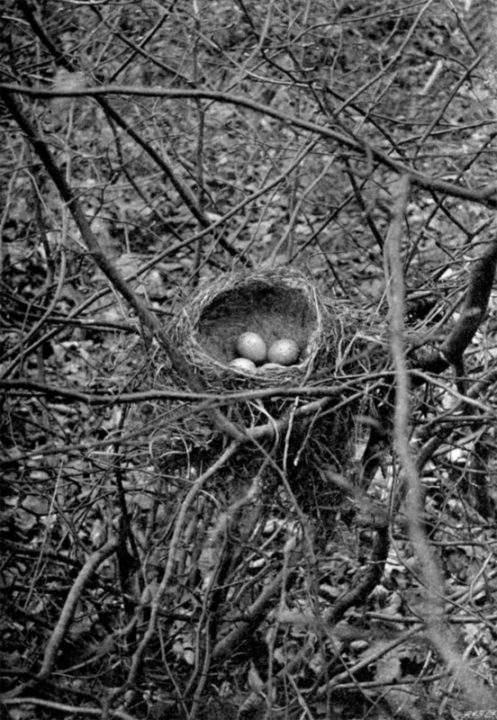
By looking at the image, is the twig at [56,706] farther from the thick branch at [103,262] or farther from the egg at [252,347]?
the egg at [252,347]

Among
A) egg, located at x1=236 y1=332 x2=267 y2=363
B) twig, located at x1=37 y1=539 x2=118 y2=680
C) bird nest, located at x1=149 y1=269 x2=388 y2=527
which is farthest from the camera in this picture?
egg, located at x1=236 y1=332 x2=267 y2=363

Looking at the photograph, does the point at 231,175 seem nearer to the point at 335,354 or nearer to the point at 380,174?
the point at 380,174

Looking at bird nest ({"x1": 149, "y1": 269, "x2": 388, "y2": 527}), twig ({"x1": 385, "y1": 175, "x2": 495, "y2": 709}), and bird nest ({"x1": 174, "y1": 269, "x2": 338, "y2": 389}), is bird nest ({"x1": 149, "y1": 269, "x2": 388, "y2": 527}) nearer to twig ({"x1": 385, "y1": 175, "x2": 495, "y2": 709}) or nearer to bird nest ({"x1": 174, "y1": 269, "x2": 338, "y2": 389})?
bird nest ({"x1": 174, "y1": 269, "x2": 338, "y2": 389})

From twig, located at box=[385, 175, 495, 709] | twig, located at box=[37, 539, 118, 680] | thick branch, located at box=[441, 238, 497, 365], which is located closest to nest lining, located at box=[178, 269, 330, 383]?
thick branch, located at box=[441, 238, 497, 365]

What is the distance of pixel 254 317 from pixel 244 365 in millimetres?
540

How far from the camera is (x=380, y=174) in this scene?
684cm

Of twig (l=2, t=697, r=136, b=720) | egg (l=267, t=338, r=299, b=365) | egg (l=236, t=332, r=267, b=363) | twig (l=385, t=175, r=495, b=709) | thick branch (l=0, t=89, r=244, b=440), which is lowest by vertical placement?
twig (l=2, t=697, r=136, b=720)

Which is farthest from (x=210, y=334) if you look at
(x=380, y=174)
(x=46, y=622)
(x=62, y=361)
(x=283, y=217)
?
(x=380, y=174)

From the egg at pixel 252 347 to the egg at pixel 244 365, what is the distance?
7 centimetres

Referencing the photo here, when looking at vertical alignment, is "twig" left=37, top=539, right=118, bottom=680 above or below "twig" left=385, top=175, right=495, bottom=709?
below

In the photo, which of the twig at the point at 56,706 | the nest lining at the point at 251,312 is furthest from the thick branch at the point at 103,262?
the twig at the point at 56,706

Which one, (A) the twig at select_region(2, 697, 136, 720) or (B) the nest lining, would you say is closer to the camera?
(A) the twig at select_region(2, 697, 136, 720)

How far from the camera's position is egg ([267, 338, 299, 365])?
393 centimetres

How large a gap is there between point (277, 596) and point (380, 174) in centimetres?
399
